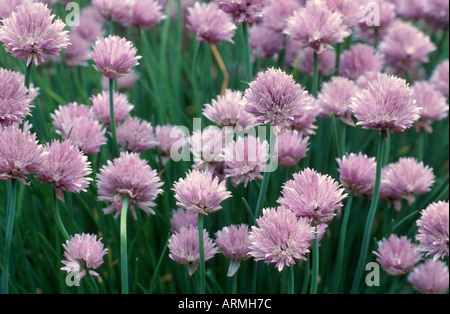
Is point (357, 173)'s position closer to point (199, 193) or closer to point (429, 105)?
point (199, 193)

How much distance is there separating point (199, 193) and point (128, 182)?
18 centimetres

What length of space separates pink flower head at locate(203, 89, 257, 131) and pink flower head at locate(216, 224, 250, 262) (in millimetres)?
246

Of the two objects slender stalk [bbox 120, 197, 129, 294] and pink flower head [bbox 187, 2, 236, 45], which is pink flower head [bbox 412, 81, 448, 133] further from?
slender stalk [bbox 120, 197, 129, 294]

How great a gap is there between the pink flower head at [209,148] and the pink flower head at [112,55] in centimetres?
22

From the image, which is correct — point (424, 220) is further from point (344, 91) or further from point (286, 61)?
point (286, 61)

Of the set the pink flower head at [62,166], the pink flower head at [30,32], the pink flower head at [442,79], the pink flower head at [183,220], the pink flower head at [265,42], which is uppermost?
the pink flower head at [265,42]

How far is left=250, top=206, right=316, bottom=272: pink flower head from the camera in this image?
0.98 metres

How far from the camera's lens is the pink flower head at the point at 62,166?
3.45ft

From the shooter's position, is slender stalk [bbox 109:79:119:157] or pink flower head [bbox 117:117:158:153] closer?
slender stalk [bbox 109:79:119:157]

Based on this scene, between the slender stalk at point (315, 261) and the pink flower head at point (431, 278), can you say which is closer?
the slender stalk at point (315, 261)

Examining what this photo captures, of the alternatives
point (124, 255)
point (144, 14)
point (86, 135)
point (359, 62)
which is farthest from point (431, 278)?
point (144, 14)

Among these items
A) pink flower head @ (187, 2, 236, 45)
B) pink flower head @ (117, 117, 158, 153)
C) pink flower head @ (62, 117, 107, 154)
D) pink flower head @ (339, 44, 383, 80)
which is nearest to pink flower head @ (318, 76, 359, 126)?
pink flower head @ (339, 44, 383, 80)

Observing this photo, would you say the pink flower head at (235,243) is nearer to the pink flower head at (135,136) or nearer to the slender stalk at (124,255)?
the slender stalk at (124,255)

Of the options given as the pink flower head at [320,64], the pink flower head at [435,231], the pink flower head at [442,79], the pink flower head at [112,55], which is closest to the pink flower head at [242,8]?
the pink flower head at [112,55]
